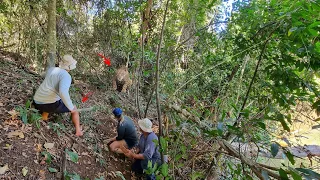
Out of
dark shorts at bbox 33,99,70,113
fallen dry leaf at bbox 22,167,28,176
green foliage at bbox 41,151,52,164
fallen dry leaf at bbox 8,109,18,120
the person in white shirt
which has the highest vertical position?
the person in white shirt

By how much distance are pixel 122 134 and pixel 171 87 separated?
291 centimetres

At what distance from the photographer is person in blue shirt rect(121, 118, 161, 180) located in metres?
3.96

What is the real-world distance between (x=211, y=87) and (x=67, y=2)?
14.9 ft

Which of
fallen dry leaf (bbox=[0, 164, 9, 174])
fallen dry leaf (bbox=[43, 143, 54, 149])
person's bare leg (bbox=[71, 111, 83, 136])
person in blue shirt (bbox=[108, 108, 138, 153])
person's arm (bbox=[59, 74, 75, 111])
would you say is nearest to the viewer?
fallen dry leaf (bbox=[0, 164, 9, 174])

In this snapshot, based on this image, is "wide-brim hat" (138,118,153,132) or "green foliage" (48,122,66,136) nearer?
"green foliage" (48,122,66,136)

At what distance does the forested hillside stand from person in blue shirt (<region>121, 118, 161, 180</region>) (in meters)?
0.23

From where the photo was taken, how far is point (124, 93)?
7.10m

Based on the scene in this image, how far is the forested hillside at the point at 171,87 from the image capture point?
235 centimetres

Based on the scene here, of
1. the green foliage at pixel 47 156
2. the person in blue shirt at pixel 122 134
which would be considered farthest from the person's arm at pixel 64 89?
the person in blue shirt at pixel 122 134

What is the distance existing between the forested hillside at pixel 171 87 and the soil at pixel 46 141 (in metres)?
0.02

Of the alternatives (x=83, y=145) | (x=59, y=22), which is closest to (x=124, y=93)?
(x=59, y=22)

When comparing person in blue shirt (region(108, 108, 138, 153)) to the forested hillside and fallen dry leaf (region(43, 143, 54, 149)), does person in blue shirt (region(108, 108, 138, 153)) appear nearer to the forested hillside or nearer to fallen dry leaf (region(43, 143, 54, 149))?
the forested hillside

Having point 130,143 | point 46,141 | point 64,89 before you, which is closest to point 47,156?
point 46,141

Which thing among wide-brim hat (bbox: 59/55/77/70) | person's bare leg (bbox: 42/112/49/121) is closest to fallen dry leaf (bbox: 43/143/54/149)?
person's bare leg (bbox: 42/112/49/121)
